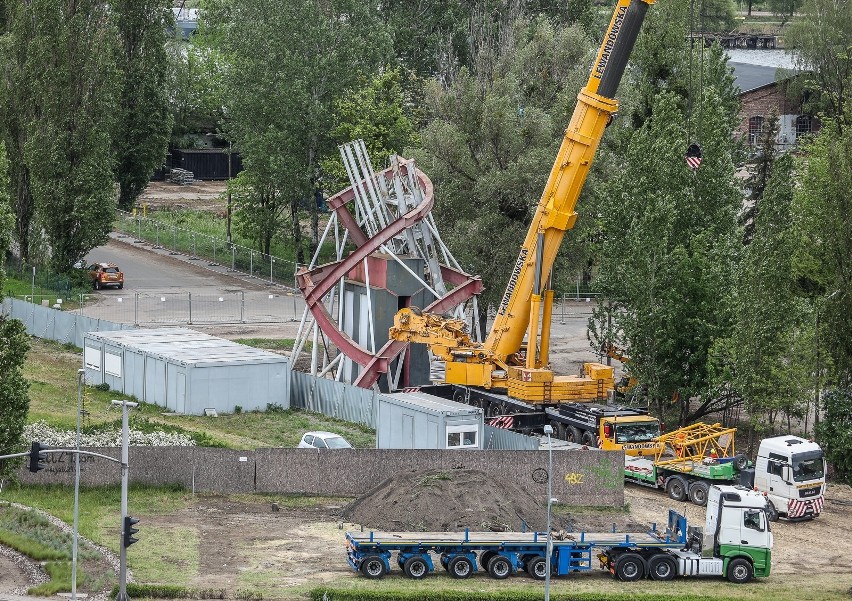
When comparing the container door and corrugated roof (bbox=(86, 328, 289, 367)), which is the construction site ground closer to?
the container door

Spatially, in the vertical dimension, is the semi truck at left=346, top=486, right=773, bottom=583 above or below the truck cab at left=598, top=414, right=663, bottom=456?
below

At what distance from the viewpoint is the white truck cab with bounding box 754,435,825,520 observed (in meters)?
52.3

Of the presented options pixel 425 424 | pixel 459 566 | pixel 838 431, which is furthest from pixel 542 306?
pixel 459 566

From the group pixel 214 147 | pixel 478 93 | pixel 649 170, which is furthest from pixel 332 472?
pixel 214 147

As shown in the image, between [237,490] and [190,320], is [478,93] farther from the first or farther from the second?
[237,490]

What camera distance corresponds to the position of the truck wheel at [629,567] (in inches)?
1756

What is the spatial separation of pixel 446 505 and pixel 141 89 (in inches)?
2451

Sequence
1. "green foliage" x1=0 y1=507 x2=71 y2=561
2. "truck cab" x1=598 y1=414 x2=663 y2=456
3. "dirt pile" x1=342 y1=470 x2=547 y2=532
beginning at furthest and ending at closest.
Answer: "truck cab" x1=598 y1=414 x2=663 y2=456
"dirt pile" x1=342 y1=470 x2=547 y2=532
"green foliage" x1=0 y1=507 x2=71 y2=561

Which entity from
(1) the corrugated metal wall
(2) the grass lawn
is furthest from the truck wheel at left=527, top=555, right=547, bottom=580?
(1) the corrugated metal wall

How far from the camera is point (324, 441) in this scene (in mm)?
55500

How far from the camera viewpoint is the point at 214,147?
139 m

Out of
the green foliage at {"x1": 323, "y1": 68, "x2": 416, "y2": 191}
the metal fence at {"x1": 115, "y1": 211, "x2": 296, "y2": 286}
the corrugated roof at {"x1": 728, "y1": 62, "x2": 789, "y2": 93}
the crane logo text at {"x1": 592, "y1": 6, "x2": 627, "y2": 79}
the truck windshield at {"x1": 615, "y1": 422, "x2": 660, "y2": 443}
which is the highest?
the corrugated roof at {"x1": 728, "y1": 62, "x2": 789, "y2": 93}

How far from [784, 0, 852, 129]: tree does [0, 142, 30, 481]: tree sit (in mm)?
81527

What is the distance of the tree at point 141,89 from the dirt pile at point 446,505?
57.5 m
